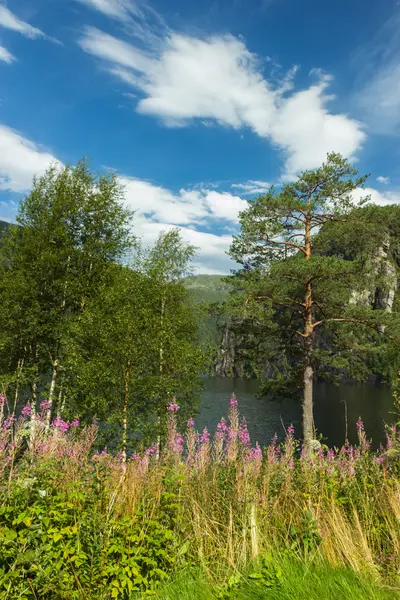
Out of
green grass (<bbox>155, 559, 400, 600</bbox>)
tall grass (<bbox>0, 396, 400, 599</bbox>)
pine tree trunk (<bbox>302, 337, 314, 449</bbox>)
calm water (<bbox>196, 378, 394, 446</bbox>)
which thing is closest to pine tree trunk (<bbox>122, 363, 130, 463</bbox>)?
tall grass (<bbox>0, 396, 400, 599</bbox>)

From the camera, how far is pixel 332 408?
55.2m

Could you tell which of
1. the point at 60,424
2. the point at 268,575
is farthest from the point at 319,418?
the point at 268,575

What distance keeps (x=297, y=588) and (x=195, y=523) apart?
134cm

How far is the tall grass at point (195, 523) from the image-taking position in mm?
3152

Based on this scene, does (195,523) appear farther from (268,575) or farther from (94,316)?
(94,316)

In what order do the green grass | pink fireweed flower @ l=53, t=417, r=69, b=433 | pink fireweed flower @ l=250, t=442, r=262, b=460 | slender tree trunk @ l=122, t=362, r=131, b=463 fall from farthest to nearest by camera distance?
slender tree trunk @ l=122, t=362, r=131, b=463
pink fireweed flower @ l=53, t=417, r=69, b=433
pink fireweed flower @ l=250, t=442, r=262, b=460
the green grass

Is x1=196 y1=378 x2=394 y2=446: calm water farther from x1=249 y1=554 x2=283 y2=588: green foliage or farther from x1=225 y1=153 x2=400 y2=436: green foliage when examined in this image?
x1=249 y1=554 x2=283 y2=588: green foliage

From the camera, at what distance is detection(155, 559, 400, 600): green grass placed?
114 inches

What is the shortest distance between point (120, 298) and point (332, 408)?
163 feet

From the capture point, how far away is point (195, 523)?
405 centimetres

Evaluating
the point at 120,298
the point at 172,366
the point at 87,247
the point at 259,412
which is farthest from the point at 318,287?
the point at 259,412

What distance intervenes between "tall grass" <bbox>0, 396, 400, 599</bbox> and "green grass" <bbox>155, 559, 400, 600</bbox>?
15mm

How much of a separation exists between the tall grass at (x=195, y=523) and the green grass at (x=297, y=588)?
2cm

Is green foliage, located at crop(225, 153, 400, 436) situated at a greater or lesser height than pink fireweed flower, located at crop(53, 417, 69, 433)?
greater
